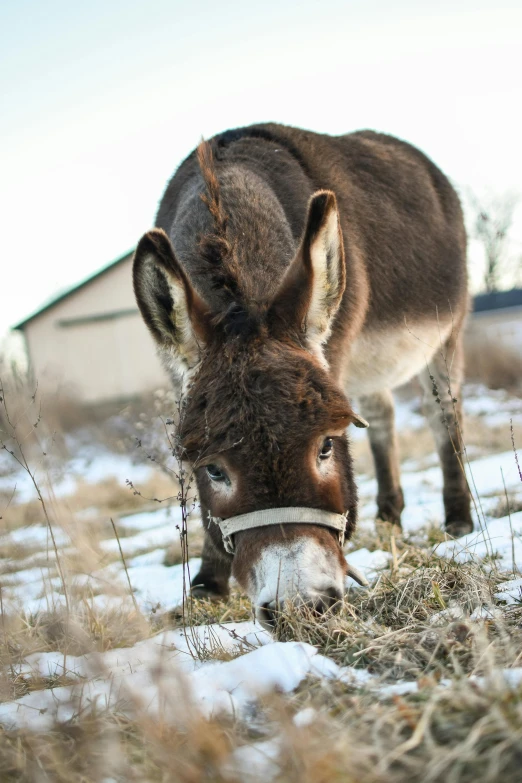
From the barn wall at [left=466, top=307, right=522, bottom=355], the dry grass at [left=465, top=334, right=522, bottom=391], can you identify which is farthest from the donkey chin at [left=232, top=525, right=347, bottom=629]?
the barn wall at [left=466, top=307, right=522, bottom=355]

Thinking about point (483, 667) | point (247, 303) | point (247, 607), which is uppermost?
point (247, 303)

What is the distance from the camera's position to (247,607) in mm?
3182

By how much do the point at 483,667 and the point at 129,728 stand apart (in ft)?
3.16

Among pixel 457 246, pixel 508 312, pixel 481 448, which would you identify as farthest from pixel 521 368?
pixel 457 246

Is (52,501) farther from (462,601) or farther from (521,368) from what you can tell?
(521,368)

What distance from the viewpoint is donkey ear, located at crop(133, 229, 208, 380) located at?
2488mm

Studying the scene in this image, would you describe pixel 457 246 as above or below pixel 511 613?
above

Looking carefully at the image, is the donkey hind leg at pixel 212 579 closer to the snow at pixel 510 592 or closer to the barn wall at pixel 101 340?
the snow at pixel 510 592

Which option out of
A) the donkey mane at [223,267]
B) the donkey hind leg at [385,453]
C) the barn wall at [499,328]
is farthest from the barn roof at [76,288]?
the donkey mane at [223,267]

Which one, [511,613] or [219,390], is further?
[219,390]

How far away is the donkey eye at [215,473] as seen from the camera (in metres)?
2.43

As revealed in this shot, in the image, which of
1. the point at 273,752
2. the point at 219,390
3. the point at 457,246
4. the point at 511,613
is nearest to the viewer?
the point at 273,752

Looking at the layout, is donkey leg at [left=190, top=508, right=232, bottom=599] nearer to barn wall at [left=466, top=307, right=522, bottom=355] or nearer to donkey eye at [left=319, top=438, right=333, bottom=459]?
donkey eye at [left=319, top=438, right=333, bottom=459]

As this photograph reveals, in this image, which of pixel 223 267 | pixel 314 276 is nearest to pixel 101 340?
pixel 223 267
